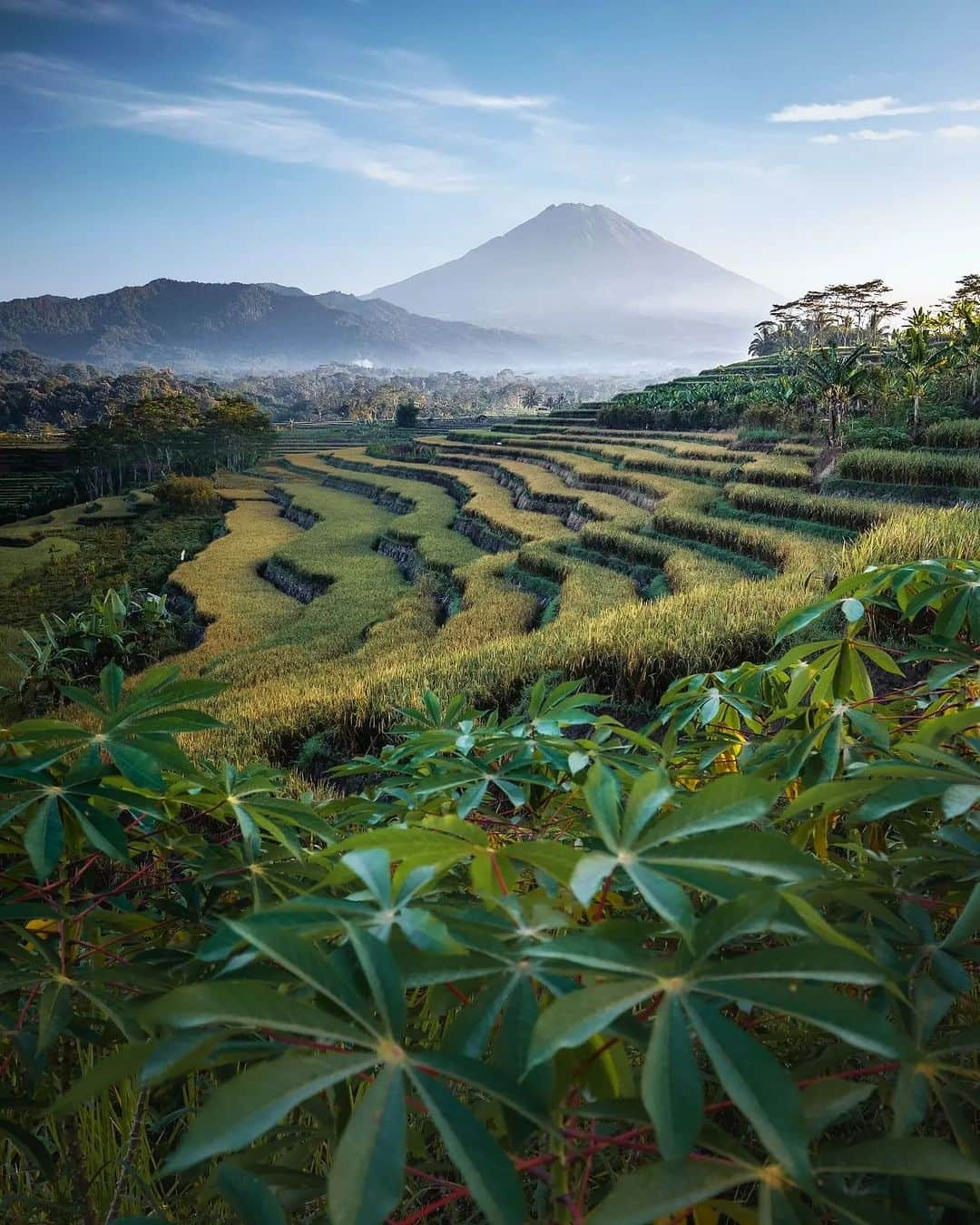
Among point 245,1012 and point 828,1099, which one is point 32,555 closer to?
point 245,1012

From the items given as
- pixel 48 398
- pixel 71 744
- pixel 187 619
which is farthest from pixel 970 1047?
pixel 48 398

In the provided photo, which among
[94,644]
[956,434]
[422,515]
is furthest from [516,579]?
[956,434]

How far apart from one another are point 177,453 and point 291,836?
48947mm

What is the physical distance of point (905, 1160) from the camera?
400 millimetres

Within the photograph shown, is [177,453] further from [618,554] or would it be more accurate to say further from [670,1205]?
[670,1205]

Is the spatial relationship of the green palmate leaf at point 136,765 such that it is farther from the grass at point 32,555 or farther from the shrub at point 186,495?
the shrub at point 186,495

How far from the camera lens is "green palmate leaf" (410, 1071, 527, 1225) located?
357mm

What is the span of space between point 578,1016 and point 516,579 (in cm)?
1220

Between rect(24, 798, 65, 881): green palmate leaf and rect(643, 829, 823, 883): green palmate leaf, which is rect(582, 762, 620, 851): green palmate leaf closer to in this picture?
rect(643, 829, 823, 883): green palmate leaf

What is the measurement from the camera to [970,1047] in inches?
20.1

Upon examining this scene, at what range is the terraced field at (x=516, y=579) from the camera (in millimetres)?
6832

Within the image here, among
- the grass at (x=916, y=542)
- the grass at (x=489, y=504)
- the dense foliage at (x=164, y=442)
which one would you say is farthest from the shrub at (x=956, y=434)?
the dense foliage at (x=164, y=442)

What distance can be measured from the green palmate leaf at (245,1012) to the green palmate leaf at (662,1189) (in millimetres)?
153

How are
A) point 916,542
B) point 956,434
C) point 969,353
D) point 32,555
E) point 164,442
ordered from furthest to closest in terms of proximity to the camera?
point 164,442 → point 32,555 → point 969,353 → point 956,434 → point 916,542
